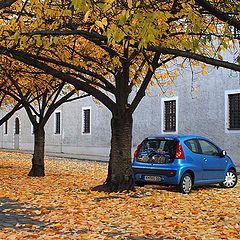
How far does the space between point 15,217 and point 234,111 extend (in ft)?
58.6

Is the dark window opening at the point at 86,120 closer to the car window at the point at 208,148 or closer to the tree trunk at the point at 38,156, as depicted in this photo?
the tree trunk at the point at 38,156

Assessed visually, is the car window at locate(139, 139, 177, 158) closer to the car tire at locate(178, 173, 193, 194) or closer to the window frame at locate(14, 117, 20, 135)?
the car tire at locate(178, 173, 193, 194)

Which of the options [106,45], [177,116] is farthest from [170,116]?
[106,45]

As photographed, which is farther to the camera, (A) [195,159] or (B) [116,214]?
(A) [195,159]

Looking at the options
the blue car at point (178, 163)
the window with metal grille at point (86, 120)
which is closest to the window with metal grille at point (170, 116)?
the window with metal grille at point (86, 120)

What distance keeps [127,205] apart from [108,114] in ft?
80.8

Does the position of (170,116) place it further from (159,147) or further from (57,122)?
(159,147)

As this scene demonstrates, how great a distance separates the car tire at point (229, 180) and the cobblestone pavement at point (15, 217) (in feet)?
21.4

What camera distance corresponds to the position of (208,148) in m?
14.2

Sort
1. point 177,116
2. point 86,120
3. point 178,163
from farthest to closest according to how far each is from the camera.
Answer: point 86,120 < point 177,116 < point 178,163

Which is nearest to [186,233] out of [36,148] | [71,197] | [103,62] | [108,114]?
[71,197]

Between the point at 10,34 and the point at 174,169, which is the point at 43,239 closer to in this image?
the point at 10,34

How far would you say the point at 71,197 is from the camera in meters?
11.7

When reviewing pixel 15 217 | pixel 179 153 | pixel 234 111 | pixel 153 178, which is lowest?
pixel 15 217
